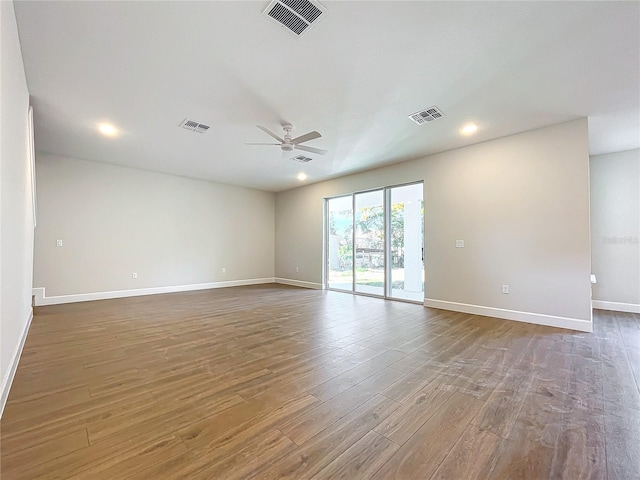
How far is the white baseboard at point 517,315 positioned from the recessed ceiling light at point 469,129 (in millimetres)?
2802

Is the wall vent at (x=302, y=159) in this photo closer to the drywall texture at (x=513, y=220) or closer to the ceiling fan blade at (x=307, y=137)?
the ceiling fan blade at (x=307, y=137)

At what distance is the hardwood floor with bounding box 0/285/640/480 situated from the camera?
4.65 ft

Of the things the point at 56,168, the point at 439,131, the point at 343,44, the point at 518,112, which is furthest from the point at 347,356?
the point at 56,168

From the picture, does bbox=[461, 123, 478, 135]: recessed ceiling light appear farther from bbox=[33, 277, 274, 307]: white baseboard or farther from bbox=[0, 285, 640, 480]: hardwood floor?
bbox=[33, 277, 274, 307]: white baseboard


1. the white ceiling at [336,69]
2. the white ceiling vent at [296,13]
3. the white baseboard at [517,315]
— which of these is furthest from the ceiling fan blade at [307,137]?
the white baseboard at [517,315]

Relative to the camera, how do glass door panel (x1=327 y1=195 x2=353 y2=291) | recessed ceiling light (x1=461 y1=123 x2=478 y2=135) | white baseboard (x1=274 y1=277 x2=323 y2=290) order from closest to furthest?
recessed ceiling light (x1=461 y1=123 x2=478 y2=135) < glass door panel (x1=327 y1=195 x2=353 y2=291) < white baseboard (x1=274 y1=277 x2=323 y2=290)

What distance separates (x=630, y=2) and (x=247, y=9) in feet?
9.10

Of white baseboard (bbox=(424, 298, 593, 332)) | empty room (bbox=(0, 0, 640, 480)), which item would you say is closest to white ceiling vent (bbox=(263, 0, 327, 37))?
empty room (bbox=(0, 0, 640, 480))

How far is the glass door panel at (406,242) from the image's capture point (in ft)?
18.1

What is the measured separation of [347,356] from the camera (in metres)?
2.82

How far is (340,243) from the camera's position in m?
7.17

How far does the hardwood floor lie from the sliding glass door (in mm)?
2029

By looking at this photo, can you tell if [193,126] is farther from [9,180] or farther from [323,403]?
[323,403]

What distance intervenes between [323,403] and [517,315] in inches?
148
